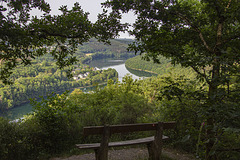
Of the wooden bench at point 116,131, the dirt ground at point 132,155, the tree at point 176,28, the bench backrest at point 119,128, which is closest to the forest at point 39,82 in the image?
the dirt ground at point 132,155

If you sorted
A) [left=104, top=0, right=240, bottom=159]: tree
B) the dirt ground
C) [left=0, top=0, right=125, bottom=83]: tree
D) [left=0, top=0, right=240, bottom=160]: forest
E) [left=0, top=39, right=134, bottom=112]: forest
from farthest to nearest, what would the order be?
[left=0, top=39, right=134, bottom=112]: forest, the dirt ground, [left=0, top=0, right=125, bottom=83]: tree, [left=104, top=0, right=240, bottom=159]: tree, [left=0, top=0, right=240, bottom=160]: forest

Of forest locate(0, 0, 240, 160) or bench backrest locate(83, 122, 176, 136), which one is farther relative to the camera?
bench backrest locate(83, 122, 176, 136)

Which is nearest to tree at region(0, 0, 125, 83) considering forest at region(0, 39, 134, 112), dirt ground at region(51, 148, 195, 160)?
dirt ground at region(51, 148, 195, 160)

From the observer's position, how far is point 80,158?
4.11 metres

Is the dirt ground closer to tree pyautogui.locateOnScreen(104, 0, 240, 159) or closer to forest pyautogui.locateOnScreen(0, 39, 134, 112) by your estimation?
tree pyautogui.locateOnScreen(104, 0, 240, 159)

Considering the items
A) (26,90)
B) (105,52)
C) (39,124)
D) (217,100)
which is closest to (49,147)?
(39,124)

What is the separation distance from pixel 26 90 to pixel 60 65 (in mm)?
43944

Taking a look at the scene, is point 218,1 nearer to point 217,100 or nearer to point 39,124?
point 217,100

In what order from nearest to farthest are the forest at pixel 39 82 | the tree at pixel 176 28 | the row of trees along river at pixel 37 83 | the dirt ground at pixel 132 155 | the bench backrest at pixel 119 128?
the bench backrest at pixel 119 128
the tree at pixel 176 28
the dirt ground at pixel 132 155
the row of trees along river at pixel 37 83
the forest at pixel 39 82

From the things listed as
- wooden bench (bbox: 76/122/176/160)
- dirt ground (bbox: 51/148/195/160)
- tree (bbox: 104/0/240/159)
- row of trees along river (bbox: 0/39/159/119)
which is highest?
tree (bbox: 104/0/240/159)

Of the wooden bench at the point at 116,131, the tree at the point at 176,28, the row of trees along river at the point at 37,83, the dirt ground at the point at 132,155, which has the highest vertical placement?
the tree at the point at 176,28

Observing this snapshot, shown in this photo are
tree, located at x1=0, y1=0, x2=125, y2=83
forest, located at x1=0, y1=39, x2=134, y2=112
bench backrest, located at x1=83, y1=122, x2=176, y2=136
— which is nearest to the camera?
bench backrest, located at x1=83, y1=122, x2=176, y2=136

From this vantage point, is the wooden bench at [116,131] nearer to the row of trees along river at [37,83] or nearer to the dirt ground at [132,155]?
the dirt ground at [132,155]

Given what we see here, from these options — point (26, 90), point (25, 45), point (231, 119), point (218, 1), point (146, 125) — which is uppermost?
point (218, 1)
